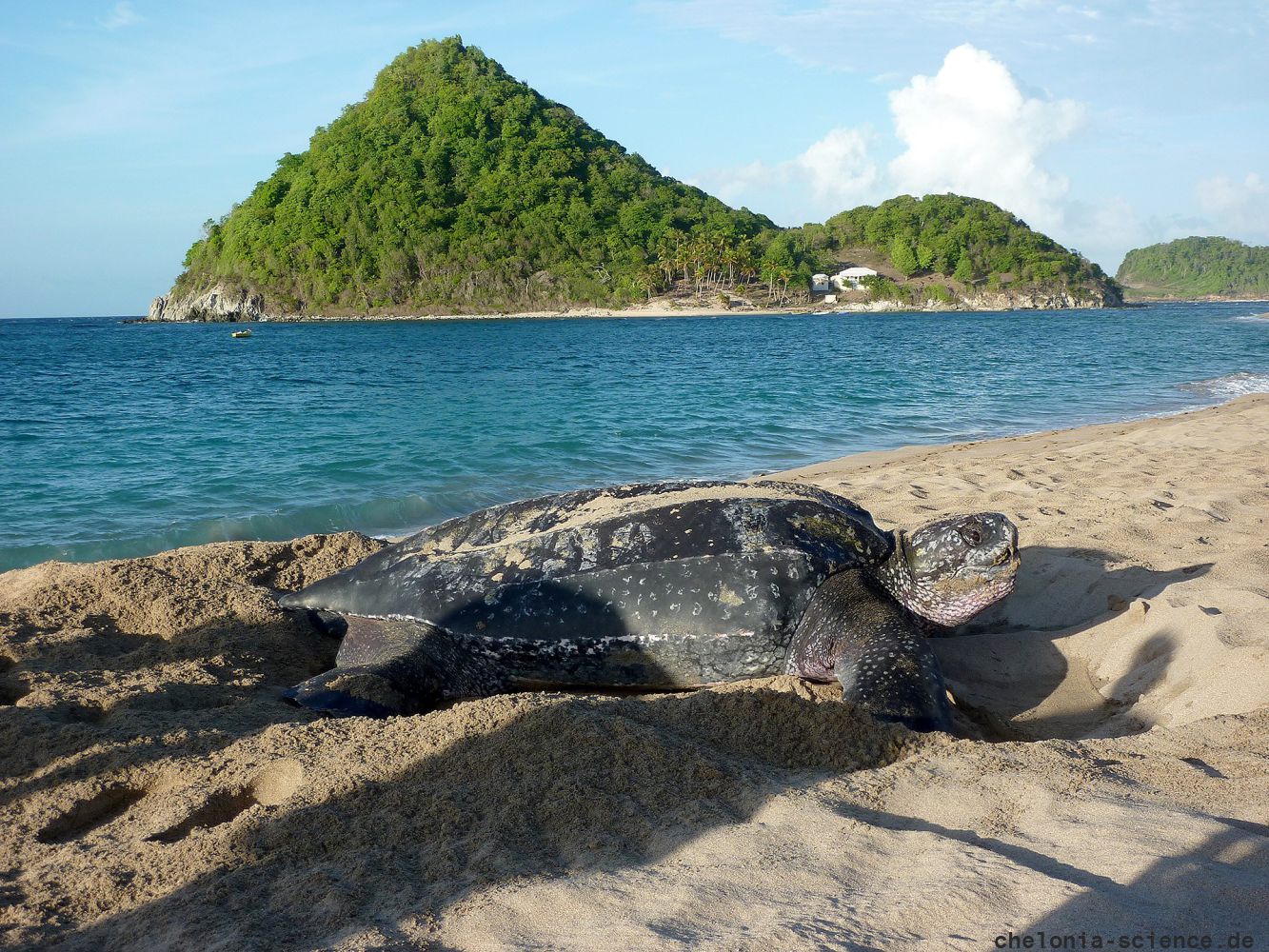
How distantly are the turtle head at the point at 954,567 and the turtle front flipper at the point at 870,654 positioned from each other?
0.39 ft

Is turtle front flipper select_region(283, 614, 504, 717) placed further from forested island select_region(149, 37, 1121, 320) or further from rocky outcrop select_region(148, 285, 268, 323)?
rocky outcrop select_region(148, 285, 268, 323)

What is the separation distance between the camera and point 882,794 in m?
2.38

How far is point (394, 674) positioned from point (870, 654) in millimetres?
2072

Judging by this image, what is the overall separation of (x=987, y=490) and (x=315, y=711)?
5662 mm

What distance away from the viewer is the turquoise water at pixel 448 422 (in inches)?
327

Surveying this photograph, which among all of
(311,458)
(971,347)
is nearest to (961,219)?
(971,347)

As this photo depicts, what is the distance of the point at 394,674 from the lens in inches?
141

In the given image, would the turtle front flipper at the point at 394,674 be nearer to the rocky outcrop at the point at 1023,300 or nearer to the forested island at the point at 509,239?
the forested island at the point at 509,239

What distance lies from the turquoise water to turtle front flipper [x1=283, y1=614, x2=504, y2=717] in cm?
398

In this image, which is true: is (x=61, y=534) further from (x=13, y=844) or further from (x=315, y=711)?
(x=13, y=844)

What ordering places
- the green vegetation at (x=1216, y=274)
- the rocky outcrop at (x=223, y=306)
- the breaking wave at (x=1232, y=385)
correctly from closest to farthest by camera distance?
the breaking wave at (x=1232, y=385) → the rocky outcrop at (x=223, y=306) → the green vegetation at (x=1216, y=274)

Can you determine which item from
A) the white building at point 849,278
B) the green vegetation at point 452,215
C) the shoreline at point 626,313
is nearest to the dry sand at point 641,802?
the shoreline at point 626,313

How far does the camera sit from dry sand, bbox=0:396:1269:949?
1771mm

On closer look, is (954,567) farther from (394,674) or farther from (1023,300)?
(1023,300)
